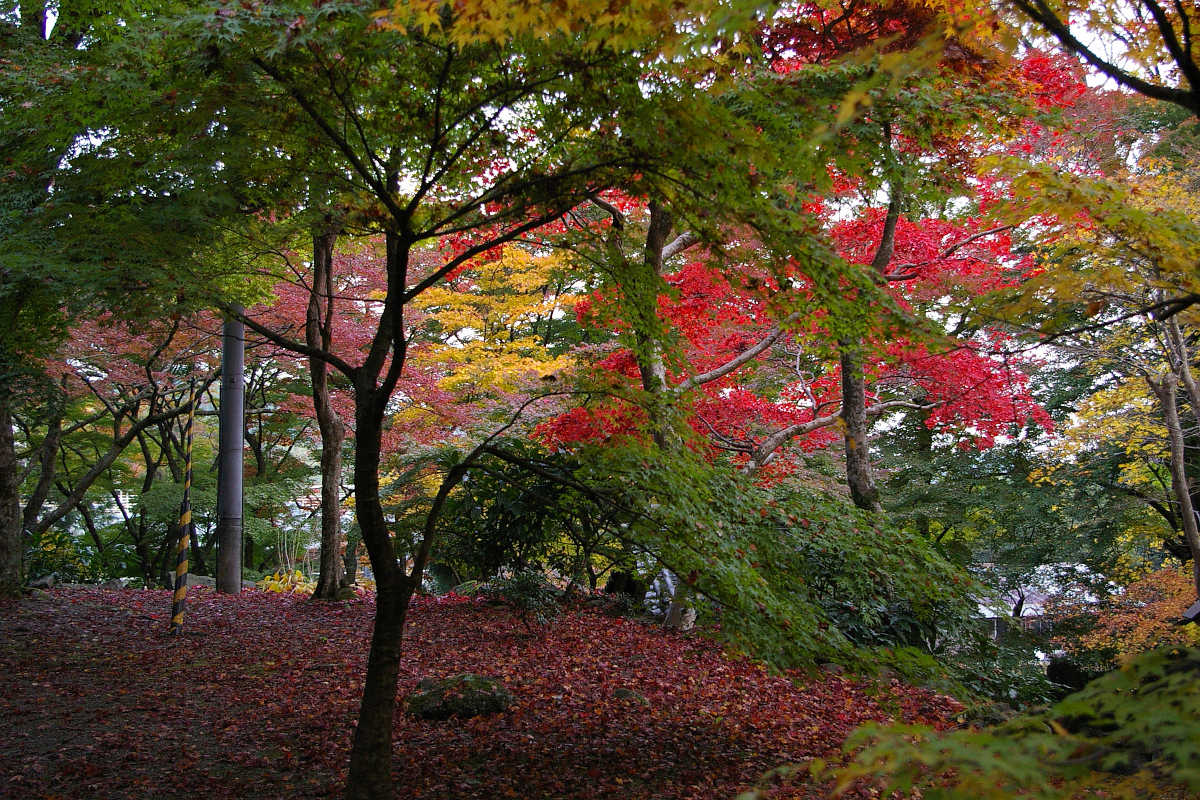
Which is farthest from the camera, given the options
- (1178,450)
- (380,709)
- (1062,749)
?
(1178,450)

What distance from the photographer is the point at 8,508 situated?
321 inches

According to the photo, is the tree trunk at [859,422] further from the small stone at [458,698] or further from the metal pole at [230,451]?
the metal pole at [230,451]

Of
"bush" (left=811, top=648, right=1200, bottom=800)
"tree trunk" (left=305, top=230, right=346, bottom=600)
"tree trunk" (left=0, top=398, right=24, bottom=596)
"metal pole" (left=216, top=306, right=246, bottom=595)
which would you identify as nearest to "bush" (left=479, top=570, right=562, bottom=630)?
"tree trunk" (left=305, top=230, right=346, bottom=600)

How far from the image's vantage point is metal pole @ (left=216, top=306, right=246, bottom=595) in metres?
9.44

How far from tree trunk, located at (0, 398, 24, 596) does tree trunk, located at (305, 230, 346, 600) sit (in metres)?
3.11

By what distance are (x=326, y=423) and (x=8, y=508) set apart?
339 cm

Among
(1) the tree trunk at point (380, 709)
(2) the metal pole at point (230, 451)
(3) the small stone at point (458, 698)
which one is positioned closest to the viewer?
(1) the tree trunk at point (380, 709)

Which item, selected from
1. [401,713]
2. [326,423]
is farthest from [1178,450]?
[326,423]

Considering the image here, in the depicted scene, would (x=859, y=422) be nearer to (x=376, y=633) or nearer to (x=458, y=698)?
(x=458, y=698)

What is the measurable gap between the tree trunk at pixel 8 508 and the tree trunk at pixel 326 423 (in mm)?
3114

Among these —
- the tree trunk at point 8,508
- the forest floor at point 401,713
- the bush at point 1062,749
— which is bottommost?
the forest floor at point 401,713

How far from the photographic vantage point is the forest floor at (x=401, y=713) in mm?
4145

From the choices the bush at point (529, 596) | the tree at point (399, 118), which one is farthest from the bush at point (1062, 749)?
the bush at point (529, 596)

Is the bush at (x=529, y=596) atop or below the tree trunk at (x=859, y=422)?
below
